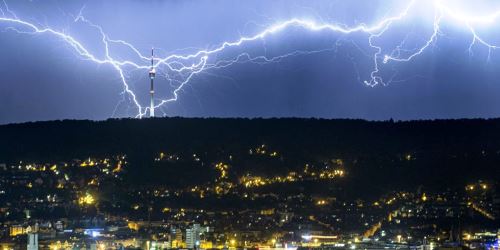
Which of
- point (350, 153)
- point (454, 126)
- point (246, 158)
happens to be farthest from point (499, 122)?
point (246, 158)

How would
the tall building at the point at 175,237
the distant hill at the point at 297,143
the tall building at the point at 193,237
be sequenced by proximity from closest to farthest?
1. the tall building at the point at 193,237
2. the tall building at the point at 175,237
3. the distant hill at the point at 297,143

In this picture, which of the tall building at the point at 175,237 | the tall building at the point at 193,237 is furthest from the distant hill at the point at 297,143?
the tall building at the point at 193,237

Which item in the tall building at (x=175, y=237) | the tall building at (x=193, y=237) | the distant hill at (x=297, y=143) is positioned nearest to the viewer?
the tall building at (x=193, y=237)

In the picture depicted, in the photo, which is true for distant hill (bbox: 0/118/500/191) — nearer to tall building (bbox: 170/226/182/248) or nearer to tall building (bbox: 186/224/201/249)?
tall building (bbox: 170/226/182/248)

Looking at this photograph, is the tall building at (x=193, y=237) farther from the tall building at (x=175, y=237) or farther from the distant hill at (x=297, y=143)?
the distant hill at (x=297, y=143)

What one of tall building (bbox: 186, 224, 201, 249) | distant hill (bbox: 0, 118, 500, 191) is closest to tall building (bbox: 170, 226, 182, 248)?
tall building (bbox: 186, 224, 201, 249)

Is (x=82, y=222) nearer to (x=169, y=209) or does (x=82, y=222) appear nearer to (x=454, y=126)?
(x=169, y=209)
